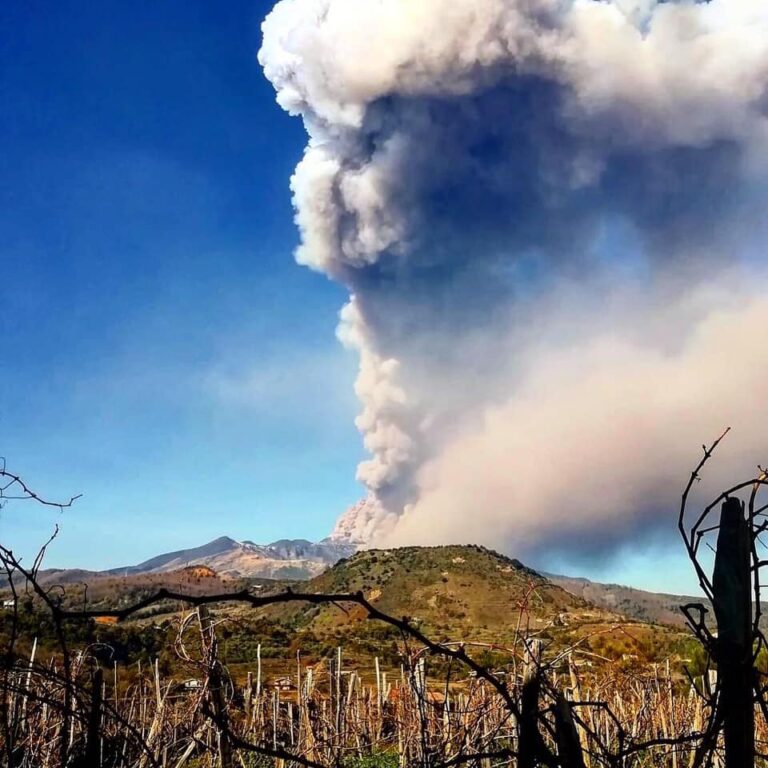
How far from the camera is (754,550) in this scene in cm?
A: 128

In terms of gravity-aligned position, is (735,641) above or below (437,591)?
below

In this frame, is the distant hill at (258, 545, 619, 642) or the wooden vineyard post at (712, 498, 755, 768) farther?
the distant hill at (258, 545, 619, 642)

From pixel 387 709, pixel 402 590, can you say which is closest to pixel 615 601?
pixel 402 590

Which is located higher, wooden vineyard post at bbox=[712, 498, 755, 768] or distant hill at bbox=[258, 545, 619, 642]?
distant hill at bbox=[258, 545, 619, 642]

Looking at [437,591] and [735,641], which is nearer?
[735,641]

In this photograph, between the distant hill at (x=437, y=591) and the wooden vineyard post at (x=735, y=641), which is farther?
the distant hill at (x=437, y=591)

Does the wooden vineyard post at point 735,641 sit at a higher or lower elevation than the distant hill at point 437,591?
lower

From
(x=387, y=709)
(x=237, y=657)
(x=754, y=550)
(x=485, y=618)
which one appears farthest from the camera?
(x=485, y=618)

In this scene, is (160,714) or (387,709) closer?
(160,714)

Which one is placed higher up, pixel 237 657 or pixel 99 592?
pixel 99 592

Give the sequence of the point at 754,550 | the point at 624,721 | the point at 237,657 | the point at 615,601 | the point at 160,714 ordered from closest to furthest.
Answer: the point at 754,550, the point at 160,714, the point at 624,721, the point at 237,657, the point at 615,601

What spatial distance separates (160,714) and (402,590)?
83434 mm

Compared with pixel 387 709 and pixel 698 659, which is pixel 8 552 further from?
pixel 698 659

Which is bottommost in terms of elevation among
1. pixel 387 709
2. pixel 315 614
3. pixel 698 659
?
pixel 387 709
